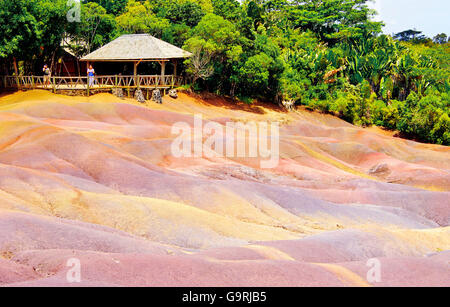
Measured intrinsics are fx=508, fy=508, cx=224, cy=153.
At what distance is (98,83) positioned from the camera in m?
43.4

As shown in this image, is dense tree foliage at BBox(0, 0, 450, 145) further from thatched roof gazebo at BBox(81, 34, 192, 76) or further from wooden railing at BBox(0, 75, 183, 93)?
thatched roof gazebo at BBox(81, 34, 192, 76)

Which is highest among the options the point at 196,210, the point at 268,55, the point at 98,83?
the point at 268,55

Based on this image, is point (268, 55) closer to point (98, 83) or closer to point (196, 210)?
point (98, 83)

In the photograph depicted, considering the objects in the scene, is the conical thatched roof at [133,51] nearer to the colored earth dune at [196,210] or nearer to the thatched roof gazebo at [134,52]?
the thatched roof gazebo at [134,52]

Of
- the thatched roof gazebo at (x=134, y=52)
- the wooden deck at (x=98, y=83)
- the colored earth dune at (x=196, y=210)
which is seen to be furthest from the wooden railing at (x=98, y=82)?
the colored earth dune at (x=196, y=210)

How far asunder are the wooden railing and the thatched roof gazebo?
3.80 ft

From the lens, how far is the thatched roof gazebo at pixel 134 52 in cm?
4259

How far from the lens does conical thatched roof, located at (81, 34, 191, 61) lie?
4259 centimetres

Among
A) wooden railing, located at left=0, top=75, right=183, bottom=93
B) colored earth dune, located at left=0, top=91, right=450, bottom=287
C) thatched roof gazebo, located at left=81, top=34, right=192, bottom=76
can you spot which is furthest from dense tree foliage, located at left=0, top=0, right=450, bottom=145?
colored earth dune, located at left=0, top=91, right=450, bottom=287

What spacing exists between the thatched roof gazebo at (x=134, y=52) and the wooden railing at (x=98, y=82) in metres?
1.16

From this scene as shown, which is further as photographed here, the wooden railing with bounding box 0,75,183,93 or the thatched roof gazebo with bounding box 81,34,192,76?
the thatched roof gazebo with bounding box 81,34,192,76

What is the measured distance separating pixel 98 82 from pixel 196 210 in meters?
28.7

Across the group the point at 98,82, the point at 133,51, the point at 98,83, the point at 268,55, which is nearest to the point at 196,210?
the point at 133,51
